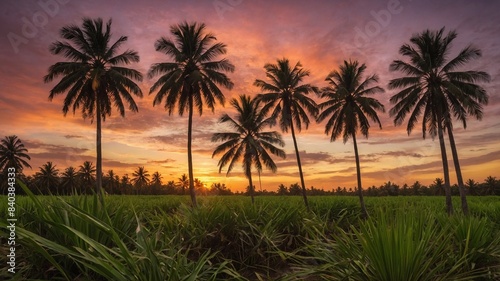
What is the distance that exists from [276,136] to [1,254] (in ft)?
103

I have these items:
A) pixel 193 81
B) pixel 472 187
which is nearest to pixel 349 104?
pixel 193 81

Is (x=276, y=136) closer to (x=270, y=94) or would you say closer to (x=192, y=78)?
(x=270, y=94)

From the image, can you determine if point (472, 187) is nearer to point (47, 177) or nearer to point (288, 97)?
point (288, 97)

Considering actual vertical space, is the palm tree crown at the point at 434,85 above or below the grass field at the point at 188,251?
above

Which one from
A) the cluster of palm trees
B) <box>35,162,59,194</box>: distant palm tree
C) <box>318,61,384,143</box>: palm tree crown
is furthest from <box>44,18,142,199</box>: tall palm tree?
<box>35,162,59,194</box>: distant palm tree

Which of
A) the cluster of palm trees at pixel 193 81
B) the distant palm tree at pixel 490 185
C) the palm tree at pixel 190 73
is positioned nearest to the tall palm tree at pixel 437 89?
the cluster of palm trees at pixel 193 81

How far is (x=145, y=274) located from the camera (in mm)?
2186

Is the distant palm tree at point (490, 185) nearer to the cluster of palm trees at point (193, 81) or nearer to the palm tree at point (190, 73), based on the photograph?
the cluster of palm trees at point (193, 81)

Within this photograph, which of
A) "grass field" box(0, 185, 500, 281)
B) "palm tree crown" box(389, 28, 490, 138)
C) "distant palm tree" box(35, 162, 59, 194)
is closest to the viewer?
"grass field" box(0, 185, 500, 281)

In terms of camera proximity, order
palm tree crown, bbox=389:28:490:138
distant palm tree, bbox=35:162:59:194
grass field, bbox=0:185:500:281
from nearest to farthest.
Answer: grass field, bbox=0:185:500:281 → palm tree crown, bbox=389:28:490:138 → distant palm tree, bbox=35:162:59:194

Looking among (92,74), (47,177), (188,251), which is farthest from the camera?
(47,177)

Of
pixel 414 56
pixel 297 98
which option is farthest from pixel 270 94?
pixel 414 56

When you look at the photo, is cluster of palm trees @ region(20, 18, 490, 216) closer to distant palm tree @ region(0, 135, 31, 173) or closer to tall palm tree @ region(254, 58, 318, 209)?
tall palm tree @ region(254, 58, 318, 209)

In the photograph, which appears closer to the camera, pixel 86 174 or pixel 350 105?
Result: pixel 350 105
